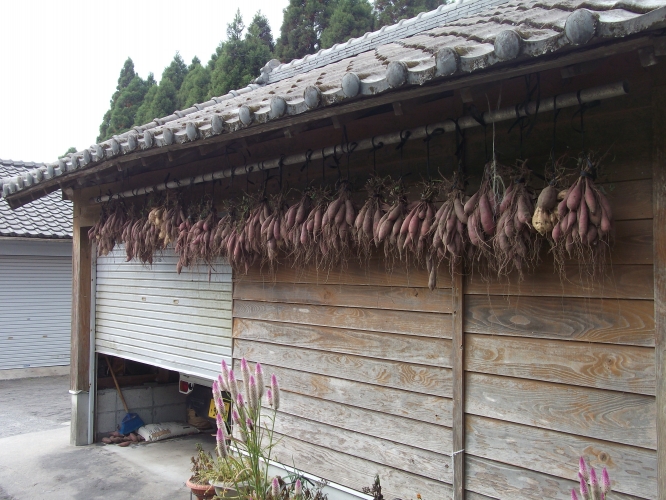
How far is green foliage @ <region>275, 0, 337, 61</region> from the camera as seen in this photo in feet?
58.0

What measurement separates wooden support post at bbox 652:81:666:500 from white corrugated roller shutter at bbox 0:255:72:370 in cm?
1278

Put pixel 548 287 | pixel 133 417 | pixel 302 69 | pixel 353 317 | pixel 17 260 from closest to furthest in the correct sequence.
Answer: pixel 548 287 < pixel 353 317 < pixel 302 69 < pixel 133 417 < pixel 17 260

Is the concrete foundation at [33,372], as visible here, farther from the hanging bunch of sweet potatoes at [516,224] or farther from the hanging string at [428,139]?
the hanging bunch of sweet potatoes at [516,224]

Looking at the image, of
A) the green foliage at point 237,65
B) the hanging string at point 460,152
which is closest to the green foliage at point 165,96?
the green foliage at point 237,65

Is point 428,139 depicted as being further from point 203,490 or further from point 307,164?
point 203,490

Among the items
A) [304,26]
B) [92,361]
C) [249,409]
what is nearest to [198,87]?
[304,26]

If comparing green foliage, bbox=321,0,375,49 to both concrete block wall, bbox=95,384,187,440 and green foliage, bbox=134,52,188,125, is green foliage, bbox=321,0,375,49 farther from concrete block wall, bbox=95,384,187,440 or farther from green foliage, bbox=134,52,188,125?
concrete block wall, bbox=95,384,187,440

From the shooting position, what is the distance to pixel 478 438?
322cm

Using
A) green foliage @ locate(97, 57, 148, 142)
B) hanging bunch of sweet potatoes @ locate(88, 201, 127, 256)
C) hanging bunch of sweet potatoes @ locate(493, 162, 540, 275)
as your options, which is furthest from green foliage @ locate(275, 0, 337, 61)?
hanging bunch of sweet potatoes @ locate(493, 162, 540, 275)

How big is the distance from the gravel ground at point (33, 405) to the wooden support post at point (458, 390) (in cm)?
728

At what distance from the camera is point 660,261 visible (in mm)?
2525

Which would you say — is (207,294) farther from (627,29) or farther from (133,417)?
(627,29)

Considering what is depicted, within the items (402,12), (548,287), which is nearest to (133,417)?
(548,287)

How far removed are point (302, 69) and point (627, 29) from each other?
5.73 metres
